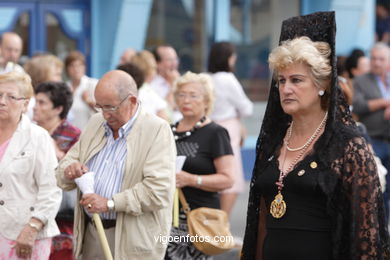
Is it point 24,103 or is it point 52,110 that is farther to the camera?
point 52,110

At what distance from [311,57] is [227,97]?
4.89 m

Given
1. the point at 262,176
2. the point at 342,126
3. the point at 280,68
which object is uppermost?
the point at 280,68

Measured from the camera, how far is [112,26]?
1173cm

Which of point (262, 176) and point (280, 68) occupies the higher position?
point (280, 68)

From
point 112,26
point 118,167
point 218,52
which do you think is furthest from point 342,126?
point 112,26

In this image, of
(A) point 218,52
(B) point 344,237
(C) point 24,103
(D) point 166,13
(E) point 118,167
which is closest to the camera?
(B) point 344,237

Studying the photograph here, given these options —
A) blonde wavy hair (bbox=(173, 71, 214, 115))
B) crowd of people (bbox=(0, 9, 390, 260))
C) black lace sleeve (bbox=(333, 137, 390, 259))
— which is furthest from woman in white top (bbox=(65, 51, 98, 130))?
black lace sleeve (bbox=(333, 137, 390, 259))

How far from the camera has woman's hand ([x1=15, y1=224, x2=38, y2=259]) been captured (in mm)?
4980

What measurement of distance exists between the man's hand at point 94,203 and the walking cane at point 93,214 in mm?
45

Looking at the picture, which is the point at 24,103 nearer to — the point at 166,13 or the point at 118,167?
the point at 118,167

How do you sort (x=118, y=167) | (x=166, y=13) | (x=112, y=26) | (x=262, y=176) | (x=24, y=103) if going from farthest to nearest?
(x=166, y=13) → (x=112, y=26) → (x=24, y=103) → (x=118, y=167) → (x=262, y=176)

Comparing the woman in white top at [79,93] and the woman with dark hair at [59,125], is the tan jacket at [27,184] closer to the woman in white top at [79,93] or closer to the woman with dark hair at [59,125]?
the woman with dark hair at [59,125]

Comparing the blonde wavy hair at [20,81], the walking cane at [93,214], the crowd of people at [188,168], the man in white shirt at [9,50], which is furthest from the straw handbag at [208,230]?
the man in white shirt at [9,50]

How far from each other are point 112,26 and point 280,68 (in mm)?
7988
